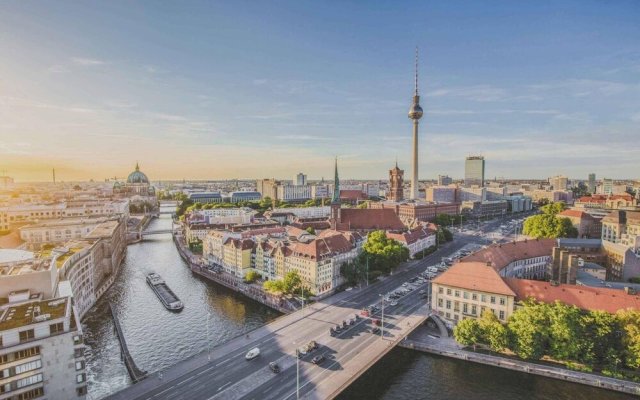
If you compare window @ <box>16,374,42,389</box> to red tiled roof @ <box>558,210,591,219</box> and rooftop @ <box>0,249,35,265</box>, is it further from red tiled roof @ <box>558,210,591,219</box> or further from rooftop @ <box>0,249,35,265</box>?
red tiled roof @ <box>558,210,591,219</box>

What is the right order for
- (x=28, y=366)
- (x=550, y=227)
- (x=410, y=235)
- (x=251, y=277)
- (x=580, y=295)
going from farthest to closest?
1. (x=550, y=227)
2. (x=410, y=235)
3. (x=251, y=277)
4. (x=580, y=295)
5. (x=28, y=366)

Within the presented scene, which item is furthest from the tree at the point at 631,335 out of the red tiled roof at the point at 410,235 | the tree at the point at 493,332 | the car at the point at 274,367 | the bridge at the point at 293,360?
the red tiled roof at the point at 410,235

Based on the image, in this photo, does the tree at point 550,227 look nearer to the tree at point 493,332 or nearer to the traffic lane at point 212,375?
the tree at point 493,332

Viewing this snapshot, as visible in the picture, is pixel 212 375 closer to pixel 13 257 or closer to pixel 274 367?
pixel 274 367

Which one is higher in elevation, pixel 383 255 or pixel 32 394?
pixel 383 255

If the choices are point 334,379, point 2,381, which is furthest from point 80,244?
point 334,379

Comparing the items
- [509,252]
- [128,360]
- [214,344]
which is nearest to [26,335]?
[128,360]

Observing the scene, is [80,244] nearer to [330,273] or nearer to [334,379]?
[330,273]
